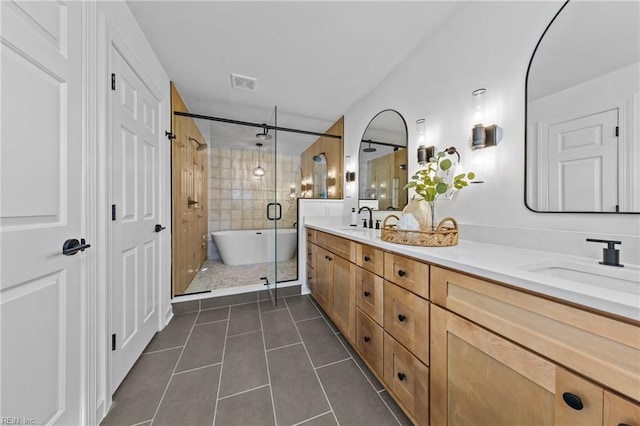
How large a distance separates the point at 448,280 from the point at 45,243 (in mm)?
1556

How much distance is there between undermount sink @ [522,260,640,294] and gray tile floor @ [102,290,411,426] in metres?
1.00

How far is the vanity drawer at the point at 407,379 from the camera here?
37.0 inches

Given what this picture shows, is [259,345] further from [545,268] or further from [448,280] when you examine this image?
[545,268]

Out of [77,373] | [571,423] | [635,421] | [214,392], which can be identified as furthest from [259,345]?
[635,421]

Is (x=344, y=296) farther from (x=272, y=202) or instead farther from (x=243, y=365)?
(x=272, y=202)

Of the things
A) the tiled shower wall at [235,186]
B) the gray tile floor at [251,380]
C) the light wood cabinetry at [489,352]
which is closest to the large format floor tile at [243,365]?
the gray tile floor at [251,380]

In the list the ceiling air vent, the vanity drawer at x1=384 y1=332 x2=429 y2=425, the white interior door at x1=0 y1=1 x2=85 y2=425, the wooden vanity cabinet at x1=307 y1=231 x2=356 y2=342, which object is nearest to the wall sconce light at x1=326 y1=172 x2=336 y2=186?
the wooden vanity cabinet at x1=307 y1=231 x2=356 y2=342

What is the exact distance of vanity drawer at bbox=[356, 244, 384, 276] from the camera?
1.26 metres

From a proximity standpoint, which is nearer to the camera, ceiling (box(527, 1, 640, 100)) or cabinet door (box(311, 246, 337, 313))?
ceiling (box(527, 1, 640, 100))

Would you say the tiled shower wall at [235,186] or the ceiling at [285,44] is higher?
the ceiling at [285,44]

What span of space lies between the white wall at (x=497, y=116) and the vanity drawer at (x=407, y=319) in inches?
25.4

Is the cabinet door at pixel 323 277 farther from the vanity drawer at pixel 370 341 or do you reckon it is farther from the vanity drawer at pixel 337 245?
the vanity drawer at pixel 370 341

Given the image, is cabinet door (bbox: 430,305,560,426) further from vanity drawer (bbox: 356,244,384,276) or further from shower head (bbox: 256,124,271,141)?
shower head (bbox: 256,124,271,141)

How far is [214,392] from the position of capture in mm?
1243
